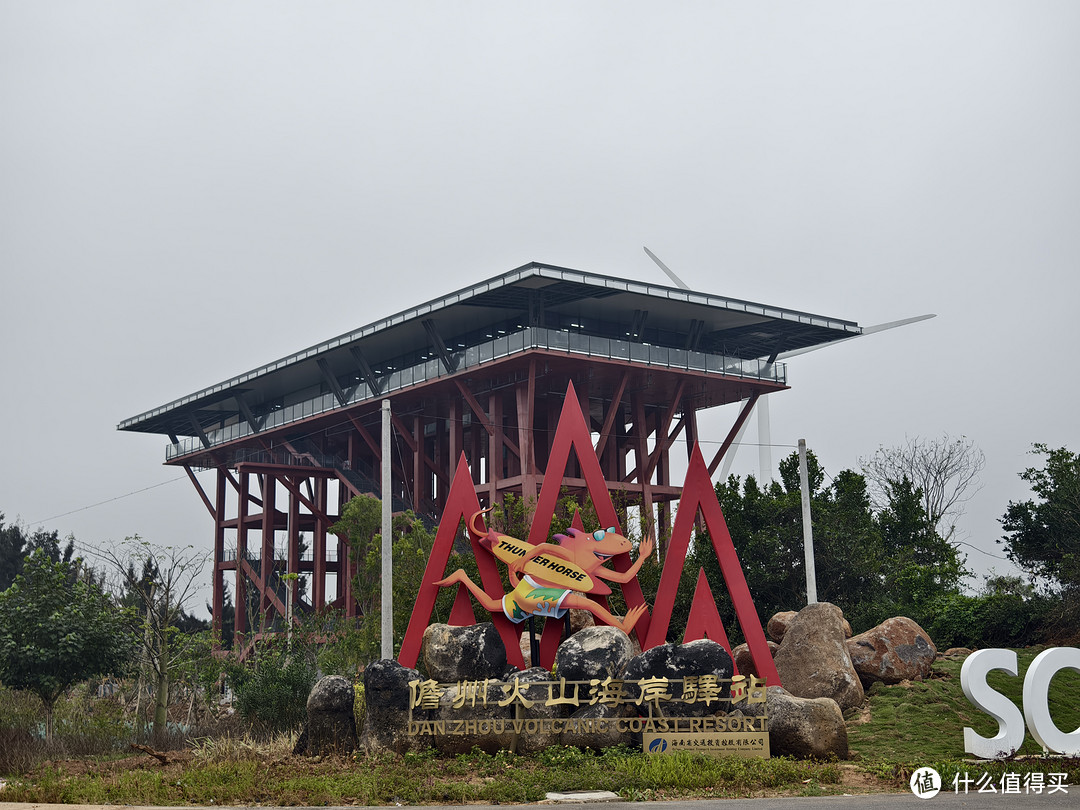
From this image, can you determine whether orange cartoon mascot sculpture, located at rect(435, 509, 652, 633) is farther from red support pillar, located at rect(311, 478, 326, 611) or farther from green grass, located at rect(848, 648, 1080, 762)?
red support pillar, located at rect(311, 478, 326, 611)

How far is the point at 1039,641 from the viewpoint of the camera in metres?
29.1

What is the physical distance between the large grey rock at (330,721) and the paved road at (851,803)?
5.14 m

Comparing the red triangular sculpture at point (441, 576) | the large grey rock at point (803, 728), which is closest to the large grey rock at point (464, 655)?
the red triangular sculpture at point (441, 576)

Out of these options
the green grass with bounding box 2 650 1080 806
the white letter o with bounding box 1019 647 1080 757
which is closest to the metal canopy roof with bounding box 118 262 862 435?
the green grass with bounding box 2 650 1080 806

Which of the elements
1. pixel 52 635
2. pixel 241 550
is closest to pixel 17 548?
pixel 241 550

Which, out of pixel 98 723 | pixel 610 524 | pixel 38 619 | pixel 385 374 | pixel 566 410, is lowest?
pixel 98 723

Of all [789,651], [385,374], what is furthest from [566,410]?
[385,374]

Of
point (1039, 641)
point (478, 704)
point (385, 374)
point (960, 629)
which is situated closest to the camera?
point (478, 704)

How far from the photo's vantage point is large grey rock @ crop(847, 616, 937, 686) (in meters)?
25.1

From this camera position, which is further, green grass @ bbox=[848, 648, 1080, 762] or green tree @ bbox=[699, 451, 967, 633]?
green tree @ bbox=[699, 451, 967, 633]

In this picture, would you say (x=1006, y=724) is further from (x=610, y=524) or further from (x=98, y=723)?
(x=98, y=723)

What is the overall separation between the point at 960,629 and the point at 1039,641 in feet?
8.12

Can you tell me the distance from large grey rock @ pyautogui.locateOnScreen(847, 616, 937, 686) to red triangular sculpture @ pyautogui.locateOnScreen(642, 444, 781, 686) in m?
3.29

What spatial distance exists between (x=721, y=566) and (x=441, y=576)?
583 cm
